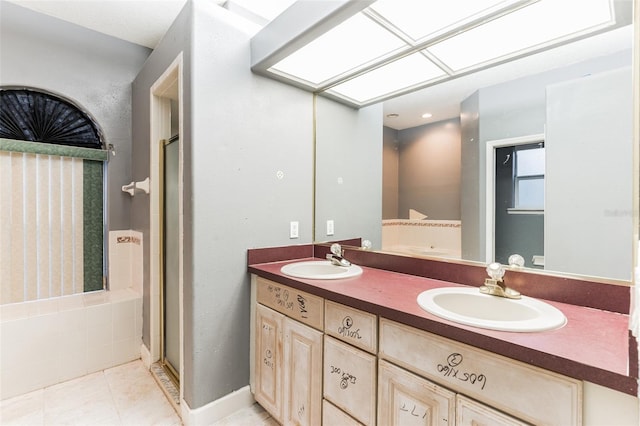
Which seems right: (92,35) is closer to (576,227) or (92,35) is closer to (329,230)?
(329,230)

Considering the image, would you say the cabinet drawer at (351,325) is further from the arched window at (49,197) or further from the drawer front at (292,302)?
the arched window at (49,197)

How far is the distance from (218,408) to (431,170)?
1.83 metres

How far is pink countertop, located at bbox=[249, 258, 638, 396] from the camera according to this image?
0.69 meters

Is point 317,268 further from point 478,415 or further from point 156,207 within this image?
point 156,207

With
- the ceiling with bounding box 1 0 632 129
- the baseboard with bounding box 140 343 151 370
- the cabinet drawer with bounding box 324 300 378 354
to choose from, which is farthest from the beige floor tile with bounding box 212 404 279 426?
the ceiling with bounding box 1 0 632 129

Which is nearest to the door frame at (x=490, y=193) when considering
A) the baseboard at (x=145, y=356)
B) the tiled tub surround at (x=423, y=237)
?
the tiled tub surround at (x=423, y=237)

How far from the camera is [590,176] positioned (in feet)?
3.72

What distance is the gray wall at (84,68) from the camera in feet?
7.24

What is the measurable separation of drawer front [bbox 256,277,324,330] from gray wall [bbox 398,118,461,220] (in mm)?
761

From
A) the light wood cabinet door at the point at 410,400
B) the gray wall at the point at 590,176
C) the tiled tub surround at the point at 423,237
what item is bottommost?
the light wood cabinet door at the point at 410,400

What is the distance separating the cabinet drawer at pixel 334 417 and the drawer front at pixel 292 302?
1.10 ft

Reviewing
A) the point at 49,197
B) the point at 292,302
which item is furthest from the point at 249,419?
the point at 49,197

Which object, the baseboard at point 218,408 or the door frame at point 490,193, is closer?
the door frame at point 490,193

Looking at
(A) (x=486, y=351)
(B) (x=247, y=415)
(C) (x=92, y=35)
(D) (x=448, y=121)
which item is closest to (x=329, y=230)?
(D) (x=448, y=121)
